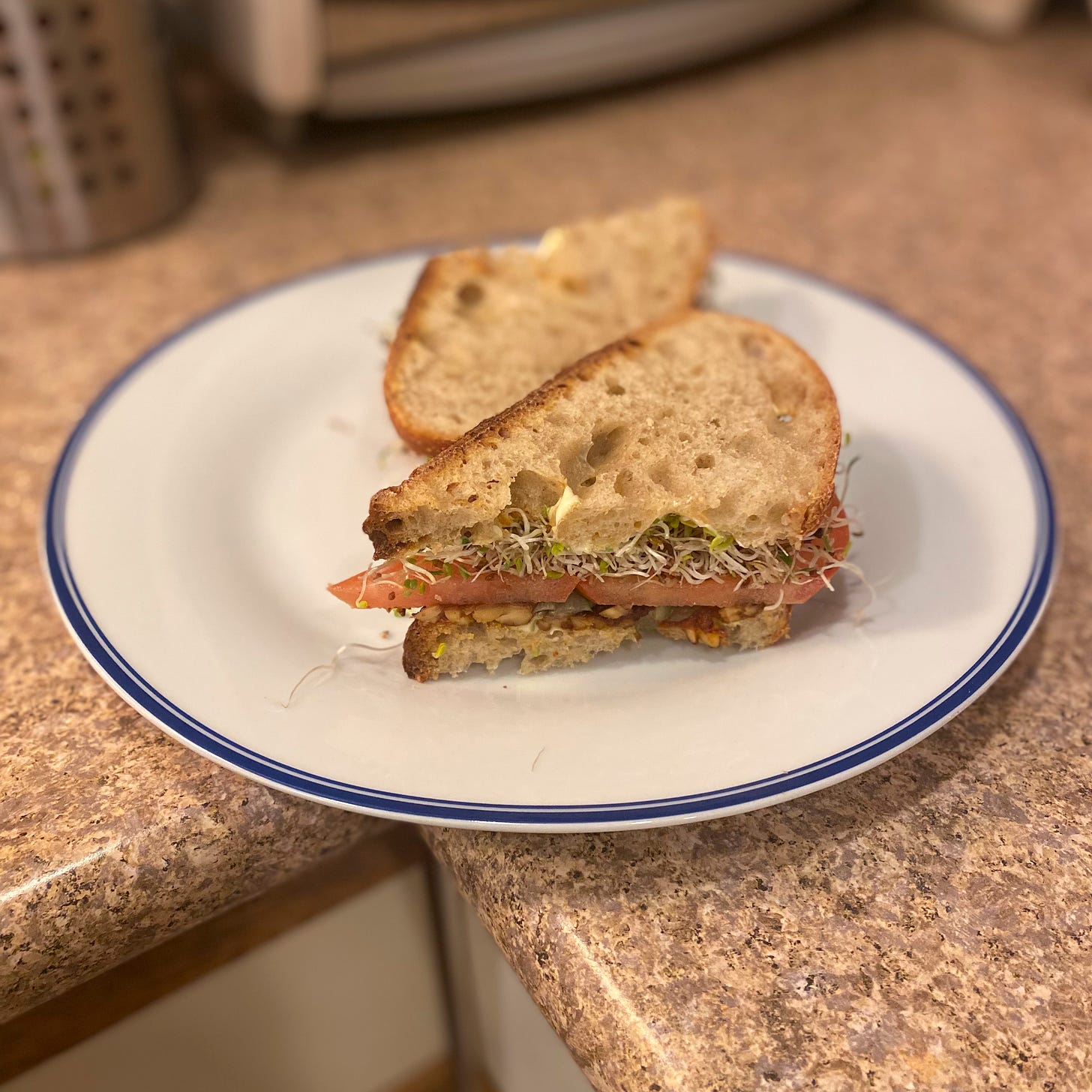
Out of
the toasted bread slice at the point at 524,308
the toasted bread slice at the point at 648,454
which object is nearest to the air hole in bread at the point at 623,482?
the toasted bread slice at the point at 648,454

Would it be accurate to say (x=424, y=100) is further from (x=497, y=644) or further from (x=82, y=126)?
(x=497, y=644)

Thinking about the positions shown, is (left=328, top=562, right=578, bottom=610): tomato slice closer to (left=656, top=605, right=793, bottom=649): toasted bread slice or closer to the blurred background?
(left=656, top=605, right=793, bottom=649): toasted bread slice

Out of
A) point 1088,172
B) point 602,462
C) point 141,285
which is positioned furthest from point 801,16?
point 602,462

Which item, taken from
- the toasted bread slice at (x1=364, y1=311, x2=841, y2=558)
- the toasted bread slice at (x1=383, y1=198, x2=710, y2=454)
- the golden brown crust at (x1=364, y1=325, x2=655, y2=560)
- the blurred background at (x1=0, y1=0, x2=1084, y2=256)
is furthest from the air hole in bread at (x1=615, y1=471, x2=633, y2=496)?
the blurred background at (x1=0, y1=0, x2=1084, y2=256)

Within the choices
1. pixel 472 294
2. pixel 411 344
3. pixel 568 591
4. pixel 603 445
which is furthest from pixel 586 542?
pixel 472 294

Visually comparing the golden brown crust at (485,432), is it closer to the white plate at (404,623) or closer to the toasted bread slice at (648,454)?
the toasted bread slice at (648,454)

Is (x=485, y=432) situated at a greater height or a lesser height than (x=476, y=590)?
greater
